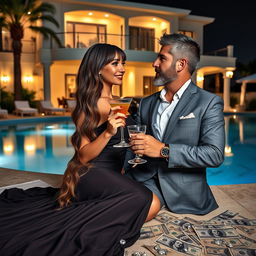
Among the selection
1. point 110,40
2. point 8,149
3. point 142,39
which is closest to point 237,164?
point 8,149

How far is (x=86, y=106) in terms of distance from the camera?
2.56m

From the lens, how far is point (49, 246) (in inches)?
77.8

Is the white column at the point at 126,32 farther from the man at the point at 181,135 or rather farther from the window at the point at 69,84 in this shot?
the man at the point at 181,135

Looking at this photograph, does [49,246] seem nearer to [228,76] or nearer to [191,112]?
[191,112]

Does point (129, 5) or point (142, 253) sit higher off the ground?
point (129, 5)

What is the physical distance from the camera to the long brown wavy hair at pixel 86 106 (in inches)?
96.8

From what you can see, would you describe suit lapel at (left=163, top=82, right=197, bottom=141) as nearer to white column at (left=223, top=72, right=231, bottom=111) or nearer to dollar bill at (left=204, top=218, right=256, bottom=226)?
dollar bill at (left=204, top=218, right=256, bottom=226)

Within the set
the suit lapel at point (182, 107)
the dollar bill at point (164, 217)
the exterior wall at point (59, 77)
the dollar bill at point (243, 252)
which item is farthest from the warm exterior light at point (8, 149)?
the exterior wall at point (59, 77)

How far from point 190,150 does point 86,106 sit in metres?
0.98

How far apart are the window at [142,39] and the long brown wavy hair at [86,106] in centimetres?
1904

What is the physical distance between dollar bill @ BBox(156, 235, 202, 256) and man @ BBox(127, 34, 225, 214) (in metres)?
0.44

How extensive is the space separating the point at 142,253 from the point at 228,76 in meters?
21.1

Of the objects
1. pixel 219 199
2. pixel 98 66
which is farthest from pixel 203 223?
pixel 98 66

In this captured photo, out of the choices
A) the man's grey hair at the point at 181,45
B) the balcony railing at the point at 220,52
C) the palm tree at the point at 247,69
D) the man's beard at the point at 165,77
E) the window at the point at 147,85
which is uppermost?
the balcony railing at the point at 220,52
